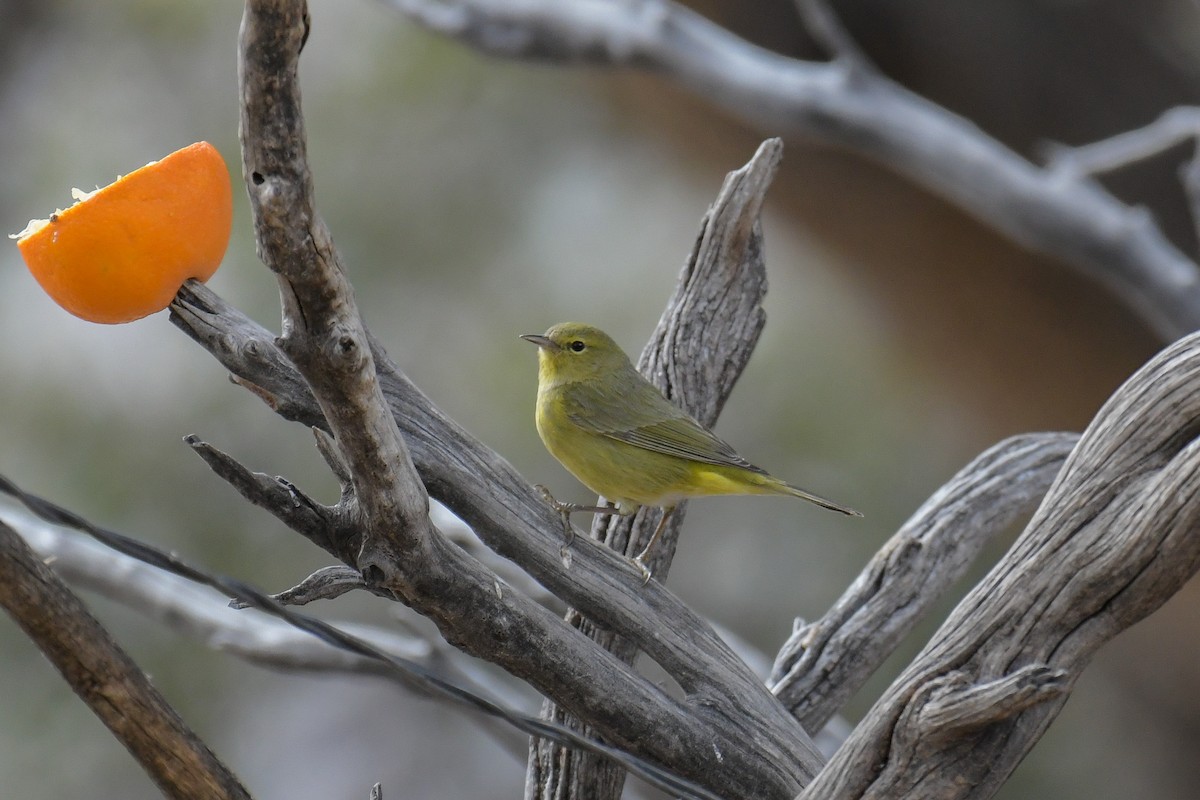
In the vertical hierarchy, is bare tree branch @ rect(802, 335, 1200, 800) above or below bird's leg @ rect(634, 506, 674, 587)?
below

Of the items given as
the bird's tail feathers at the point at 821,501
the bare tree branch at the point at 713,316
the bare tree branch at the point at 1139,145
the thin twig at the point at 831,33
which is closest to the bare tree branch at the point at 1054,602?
the bird's tail feathers at the point at 821,501

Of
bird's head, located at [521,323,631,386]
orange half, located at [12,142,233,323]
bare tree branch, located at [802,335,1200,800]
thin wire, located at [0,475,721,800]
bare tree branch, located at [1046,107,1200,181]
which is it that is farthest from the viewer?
bare tree branch, located at [1046,107,1200,181]

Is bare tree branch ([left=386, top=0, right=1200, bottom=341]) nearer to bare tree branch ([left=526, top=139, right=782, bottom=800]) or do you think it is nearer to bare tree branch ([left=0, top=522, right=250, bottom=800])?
bare tree branch ([left=526, top=139, right=782, bottom=800])

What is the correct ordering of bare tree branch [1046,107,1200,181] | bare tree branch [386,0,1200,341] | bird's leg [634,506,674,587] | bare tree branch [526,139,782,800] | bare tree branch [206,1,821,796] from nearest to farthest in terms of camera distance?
bare tree branch [206,1,821,796]
bird's leg [634,506,674,587]
bare tree branch [526,139,782,800]
bare tree branch [1046,107,1200,181]
bare tree branch [386,0,1200,341]

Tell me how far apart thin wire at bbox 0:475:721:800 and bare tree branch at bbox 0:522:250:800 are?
90 millimetres

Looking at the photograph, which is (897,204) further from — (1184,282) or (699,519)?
(699,519)

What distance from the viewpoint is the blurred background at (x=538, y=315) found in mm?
5746

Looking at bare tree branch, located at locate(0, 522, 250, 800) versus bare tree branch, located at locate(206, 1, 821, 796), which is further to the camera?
bare tree branch, located at locate(0, 522, 250, 800)

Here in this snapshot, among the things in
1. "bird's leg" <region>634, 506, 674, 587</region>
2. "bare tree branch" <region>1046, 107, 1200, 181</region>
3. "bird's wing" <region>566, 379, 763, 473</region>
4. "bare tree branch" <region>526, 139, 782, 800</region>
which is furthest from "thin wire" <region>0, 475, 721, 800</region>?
"bare tree branch" <region>1046, 107, 1200, 181</region>

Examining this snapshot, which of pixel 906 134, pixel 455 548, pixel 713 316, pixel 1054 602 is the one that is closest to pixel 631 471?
pixel 713 316

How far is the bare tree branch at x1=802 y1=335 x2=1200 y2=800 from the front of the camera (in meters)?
1.89

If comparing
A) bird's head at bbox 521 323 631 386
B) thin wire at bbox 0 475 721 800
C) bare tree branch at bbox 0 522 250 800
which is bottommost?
bare tree branch at bbox 0 522 250 800

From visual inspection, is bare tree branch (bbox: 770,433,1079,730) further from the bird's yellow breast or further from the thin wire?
the thin wire

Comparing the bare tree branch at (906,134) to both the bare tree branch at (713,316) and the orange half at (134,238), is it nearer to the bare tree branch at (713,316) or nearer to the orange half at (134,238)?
the bare tree branch at (713,316)
